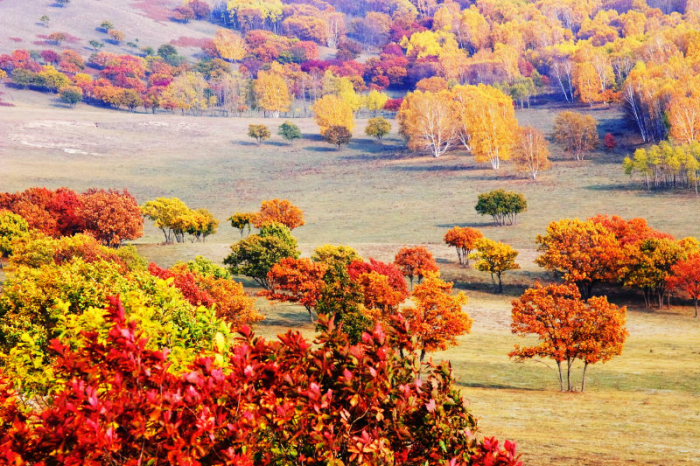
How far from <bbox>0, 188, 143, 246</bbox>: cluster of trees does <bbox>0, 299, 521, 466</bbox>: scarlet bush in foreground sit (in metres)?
76.7

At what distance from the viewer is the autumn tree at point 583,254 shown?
7025cm

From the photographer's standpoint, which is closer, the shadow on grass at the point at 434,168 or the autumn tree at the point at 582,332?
the autumn tree at the point at 582,332

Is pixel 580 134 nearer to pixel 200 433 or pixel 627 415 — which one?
pixel 627 415

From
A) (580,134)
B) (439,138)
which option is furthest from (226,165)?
(580,134)

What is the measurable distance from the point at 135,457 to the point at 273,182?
459ft

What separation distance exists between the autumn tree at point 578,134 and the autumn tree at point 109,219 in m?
109

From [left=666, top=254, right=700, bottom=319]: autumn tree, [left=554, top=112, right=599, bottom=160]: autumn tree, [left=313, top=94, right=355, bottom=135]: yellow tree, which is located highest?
[left=313, top=94, right=355, bottom=135]: yellow tree

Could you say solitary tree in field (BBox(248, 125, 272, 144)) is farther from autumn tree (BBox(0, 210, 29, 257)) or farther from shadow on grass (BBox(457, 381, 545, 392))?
shadow on grass (BBox(457, 381, 545, 392))

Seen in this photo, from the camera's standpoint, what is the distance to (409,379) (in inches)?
360

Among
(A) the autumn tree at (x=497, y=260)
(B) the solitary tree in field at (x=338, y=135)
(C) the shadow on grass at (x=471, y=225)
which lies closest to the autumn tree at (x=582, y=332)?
(A) the autumn tree at (x=497, y=260)

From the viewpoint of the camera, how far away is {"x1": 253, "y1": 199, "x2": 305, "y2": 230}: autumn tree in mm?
94125

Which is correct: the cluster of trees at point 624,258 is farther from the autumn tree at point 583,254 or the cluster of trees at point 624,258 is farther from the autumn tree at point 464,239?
the autumn tree at point 464,239

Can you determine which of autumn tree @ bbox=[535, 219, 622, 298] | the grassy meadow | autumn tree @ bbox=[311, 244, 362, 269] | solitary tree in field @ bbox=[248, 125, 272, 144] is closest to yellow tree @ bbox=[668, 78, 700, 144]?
the grassy meadow

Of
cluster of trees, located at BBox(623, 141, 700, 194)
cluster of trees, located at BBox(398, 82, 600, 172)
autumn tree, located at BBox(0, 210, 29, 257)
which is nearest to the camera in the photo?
autumn tree, located at BBox(0, 210, 29, 257)
